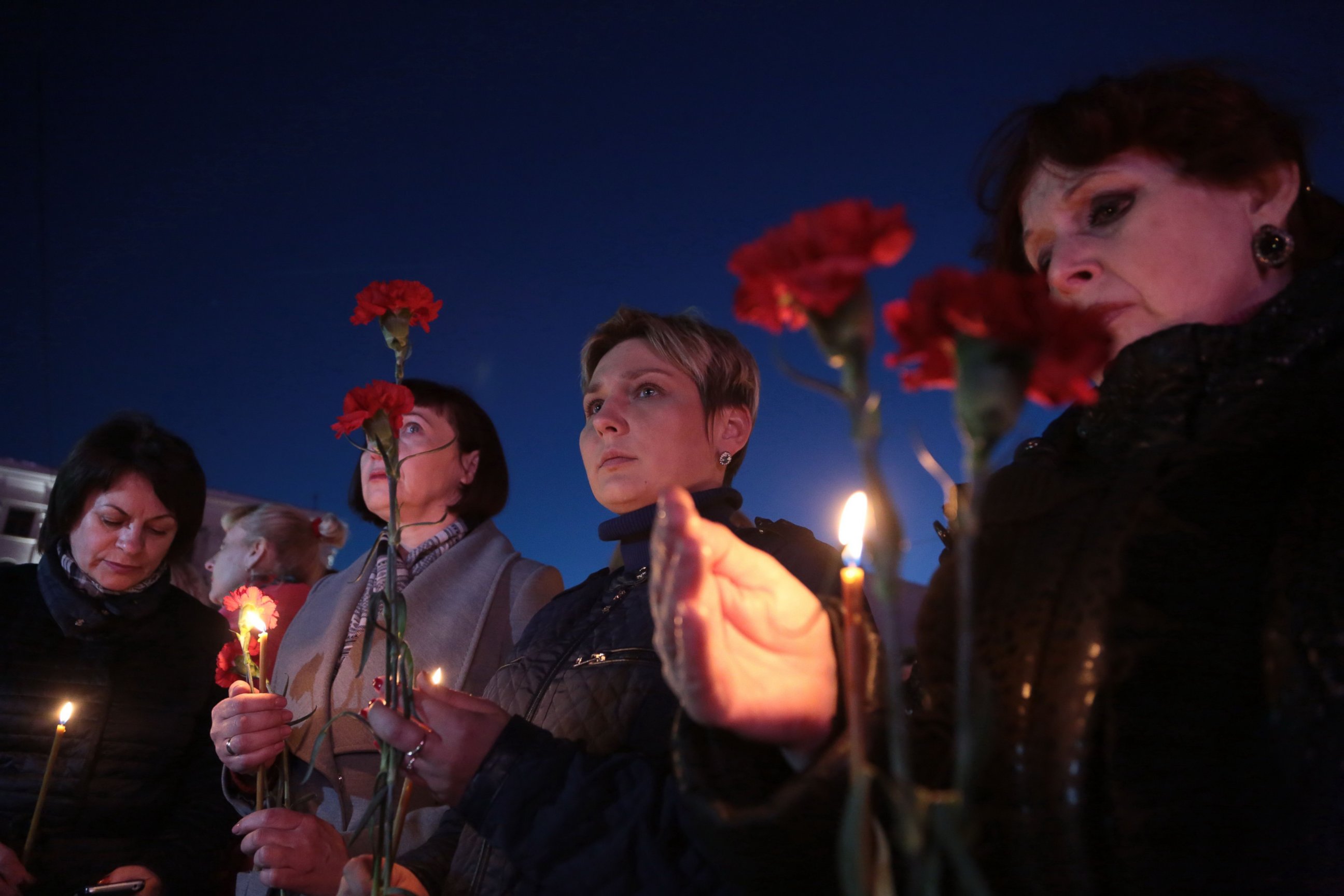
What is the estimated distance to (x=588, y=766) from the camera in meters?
1.47

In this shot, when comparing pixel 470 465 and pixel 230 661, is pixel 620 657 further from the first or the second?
pixel 470 465

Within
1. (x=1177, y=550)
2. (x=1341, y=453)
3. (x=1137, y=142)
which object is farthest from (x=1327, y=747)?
(x=1137, y=142)

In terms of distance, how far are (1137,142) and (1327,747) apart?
100 cm

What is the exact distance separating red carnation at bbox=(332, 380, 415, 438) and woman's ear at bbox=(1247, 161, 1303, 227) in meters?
1.46

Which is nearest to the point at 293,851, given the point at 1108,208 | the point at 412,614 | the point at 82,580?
the point at 412,614

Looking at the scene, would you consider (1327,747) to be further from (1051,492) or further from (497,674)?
(497,674)

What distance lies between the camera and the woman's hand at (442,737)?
55.8 inches

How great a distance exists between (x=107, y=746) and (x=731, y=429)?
7.97 feet

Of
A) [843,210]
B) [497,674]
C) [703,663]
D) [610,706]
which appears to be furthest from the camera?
[497,674]

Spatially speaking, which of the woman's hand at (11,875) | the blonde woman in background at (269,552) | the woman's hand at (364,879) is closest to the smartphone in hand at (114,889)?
the woman's hand at (11,875)

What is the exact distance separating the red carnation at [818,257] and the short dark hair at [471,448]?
2.66 m

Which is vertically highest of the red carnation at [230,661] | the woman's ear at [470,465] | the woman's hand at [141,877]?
the woman's ear at [470,465]

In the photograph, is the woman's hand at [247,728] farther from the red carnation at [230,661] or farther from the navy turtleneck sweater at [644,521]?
the navy turtleneck sweater at [644,521]

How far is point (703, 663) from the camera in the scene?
90cm
